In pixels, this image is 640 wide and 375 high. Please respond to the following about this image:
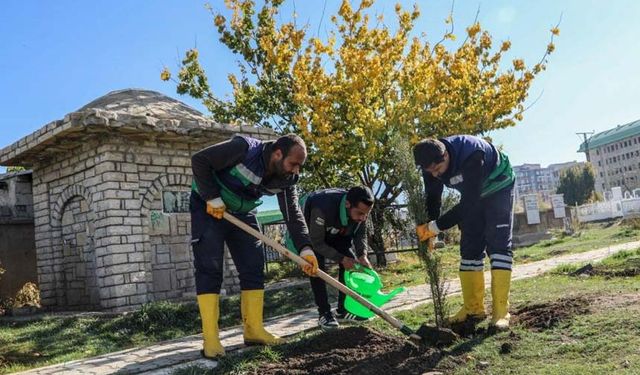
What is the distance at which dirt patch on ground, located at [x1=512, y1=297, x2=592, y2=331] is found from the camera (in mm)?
4457

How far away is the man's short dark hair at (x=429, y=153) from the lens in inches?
176

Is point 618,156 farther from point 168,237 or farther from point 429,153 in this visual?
point 429,153

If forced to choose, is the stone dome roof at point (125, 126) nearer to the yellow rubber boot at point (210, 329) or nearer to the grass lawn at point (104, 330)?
the grass lawn at point (104, 330)

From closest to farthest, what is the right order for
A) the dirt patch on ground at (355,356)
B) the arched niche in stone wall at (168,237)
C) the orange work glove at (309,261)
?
the dirt patch on ground at (355,356)
the orange work glove at (309,261)
the arched niche in stone wall at (168,237)

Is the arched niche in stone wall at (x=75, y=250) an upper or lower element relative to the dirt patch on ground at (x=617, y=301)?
upper

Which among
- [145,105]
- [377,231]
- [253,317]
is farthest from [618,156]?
[253,317]

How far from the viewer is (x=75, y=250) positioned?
9516mm

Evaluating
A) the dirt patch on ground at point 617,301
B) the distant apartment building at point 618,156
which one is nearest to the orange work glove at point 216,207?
the dirt patch on ground at point 617,301

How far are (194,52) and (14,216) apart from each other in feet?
19.2

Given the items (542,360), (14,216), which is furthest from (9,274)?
(542,360)

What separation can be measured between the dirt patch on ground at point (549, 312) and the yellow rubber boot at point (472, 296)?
298mm

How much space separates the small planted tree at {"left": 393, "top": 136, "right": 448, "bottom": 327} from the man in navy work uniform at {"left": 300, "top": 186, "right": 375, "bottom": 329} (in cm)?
66

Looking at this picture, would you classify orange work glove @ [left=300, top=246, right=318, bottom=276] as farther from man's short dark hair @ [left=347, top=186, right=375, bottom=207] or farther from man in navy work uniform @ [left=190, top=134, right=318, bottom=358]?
man's short dark hair @ [left=347, top=186, right=375, bottom=207]

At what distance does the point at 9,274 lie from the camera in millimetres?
11422
